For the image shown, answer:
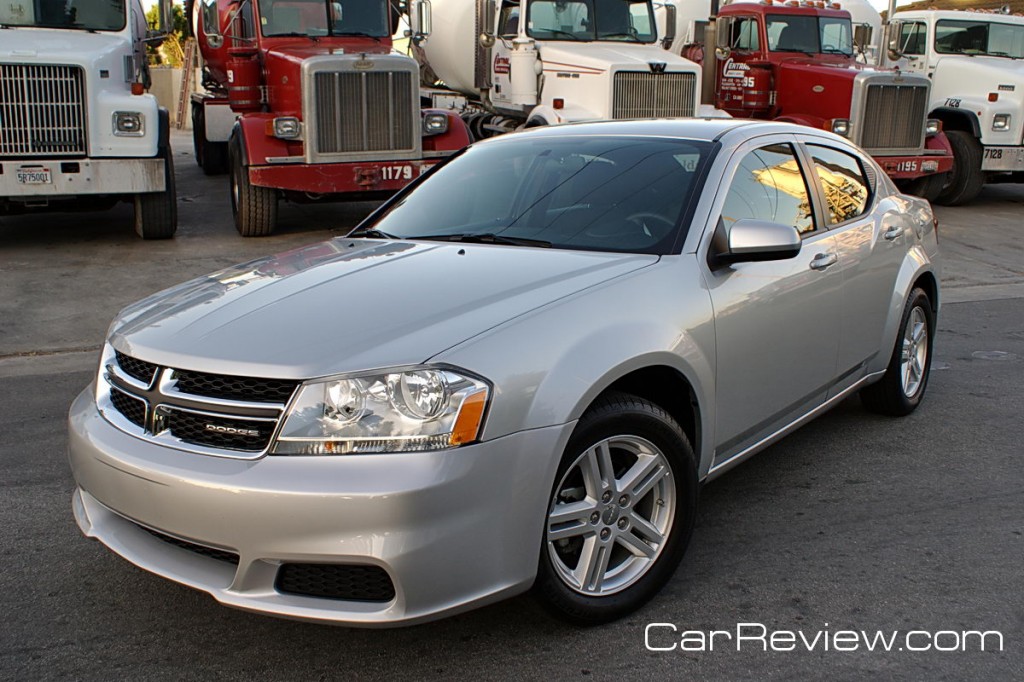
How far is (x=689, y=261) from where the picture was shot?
3822 millimetres

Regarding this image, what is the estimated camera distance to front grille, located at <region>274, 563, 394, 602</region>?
288cm

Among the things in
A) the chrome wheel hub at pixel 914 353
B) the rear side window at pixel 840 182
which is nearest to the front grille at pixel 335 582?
the rear side window at pixel 840 182

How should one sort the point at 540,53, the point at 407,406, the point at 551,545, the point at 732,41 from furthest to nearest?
the point at 732,41 → the point at 540,53 → the point at 551,545 → the point at 407,406

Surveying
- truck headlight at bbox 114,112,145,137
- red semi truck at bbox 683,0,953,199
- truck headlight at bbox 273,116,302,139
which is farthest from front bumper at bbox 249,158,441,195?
red semi truck at bbox 683,0,953,199

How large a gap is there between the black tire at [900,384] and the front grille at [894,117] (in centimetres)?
955

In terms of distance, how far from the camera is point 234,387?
300 centimetres

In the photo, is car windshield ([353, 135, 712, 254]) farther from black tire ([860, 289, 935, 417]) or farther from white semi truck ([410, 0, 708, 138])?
white semi truck ([410, 0, 708, 138])

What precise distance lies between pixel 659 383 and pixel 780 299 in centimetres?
80

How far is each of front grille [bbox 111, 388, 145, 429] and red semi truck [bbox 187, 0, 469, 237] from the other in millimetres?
8060

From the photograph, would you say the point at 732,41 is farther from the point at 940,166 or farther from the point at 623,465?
the point at 623,465

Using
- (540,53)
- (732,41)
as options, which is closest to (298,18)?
(540,53)

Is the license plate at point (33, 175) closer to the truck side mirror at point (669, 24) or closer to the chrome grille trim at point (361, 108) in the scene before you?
the chrome grille trim at point (361, 108)

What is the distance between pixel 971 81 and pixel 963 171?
1.43 metres

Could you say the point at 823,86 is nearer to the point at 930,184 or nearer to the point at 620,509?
the point at 930,184
